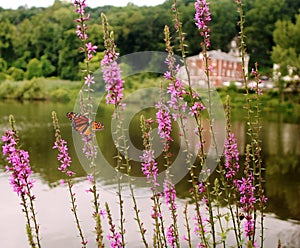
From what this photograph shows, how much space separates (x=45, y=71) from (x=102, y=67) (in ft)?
190

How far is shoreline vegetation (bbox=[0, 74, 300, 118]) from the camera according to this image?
35938 millimetres

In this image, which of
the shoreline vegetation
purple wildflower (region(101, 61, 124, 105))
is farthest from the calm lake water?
the shoreline vegetation

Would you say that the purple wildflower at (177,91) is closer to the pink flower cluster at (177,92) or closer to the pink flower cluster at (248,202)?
the pink flower cluster at (177,92)

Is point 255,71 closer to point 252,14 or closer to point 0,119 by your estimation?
point 0,119

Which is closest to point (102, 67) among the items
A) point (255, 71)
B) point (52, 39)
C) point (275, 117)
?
point (255, 71)

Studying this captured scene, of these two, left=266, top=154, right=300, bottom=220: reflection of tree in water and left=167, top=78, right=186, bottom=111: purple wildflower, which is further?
left=266, top=154, right=300, bottom=220: reflection of tree in water

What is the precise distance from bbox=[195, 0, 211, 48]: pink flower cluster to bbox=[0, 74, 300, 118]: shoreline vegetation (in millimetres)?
28826

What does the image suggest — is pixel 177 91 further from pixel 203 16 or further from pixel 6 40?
pixel 6 40

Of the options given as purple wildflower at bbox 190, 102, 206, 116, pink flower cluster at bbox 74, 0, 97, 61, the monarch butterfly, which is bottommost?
the monarch butterfly

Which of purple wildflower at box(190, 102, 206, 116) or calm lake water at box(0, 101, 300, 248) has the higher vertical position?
purple wildflower at box(190, 102, 206, 116)

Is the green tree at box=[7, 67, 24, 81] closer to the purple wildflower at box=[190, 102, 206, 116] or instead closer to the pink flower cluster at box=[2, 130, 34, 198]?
the pink flower cluster at box=[2, 130, 34, 198]

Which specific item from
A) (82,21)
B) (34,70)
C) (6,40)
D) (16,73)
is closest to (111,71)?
(82,21)

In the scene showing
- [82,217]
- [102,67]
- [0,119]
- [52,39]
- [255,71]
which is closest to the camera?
[102,67]

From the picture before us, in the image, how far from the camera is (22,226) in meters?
9.21
